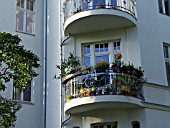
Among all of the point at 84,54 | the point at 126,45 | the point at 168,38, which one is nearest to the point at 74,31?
the point at 84,54

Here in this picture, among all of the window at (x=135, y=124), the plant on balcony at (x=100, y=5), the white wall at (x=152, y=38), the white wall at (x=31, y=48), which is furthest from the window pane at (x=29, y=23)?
the window at (x=135, y=124)

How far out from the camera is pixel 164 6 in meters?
16.9

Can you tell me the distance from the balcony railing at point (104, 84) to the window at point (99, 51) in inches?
51.7

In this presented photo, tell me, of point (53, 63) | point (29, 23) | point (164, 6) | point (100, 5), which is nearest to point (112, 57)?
point (100, 5)

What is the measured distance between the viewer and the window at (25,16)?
16.3 meters

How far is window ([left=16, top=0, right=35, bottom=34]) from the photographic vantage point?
643 inches

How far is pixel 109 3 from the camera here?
1505 cm

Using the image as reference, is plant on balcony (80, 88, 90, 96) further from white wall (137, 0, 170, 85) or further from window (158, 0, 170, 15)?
window (158, 0, 170, 15)

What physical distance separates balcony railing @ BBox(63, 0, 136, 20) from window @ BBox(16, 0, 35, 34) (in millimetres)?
1962

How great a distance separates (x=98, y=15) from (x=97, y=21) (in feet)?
1.25

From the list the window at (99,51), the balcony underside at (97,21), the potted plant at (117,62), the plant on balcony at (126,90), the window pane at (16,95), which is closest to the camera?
the plant on balcony at (126,90)

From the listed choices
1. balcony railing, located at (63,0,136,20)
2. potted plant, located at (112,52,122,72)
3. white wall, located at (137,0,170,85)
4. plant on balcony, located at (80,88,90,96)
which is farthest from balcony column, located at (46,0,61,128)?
white wall, located at (137,0,170,85)

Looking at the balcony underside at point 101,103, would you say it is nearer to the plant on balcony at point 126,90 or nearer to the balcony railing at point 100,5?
the plant on balcony at point 126,90

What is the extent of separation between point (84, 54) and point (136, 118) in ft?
11.9
